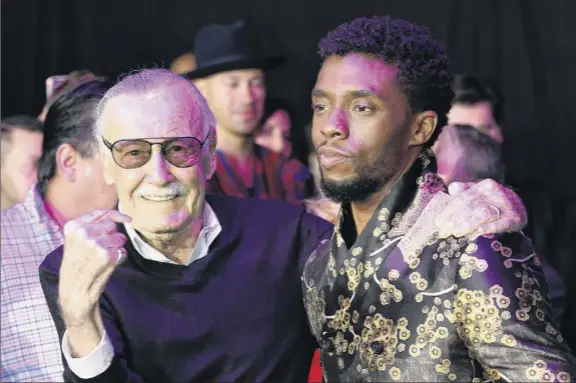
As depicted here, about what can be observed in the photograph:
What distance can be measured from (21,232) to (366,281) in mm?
1213

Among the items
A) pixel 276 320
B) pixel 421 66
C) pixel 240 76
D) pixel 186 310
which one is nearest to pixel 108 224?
pixel 186 310

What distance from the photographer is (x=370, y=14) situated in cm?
278

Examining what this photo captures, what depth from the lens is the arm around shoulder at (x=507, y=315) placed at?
1.63 metres

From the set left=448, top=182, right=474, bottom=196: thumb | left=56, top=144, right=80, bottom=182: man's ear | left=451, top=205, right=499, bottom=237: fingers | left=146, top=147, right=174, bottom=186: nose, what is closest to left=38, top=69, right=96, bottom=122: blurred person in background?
left=56, top=144, right=80, bottom=182: man's ear

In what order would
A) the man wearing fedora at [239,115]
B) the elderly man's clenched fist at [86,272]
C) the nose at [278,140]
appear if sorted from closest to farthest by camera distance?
the elderly man's clenched fist at [86,272], the man wearing fedora at [239,115], the nose at [278,140]

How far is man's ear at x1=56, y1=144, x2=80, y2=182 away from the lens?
2.56 meters

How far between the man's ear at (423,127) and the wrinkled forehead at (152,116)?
0.53 metres

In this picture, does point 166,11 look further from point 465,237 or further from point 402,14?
point 465,237

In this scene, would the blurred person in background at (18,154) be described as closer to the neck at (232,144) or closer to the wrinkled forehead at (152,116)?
the neck at (232,144)

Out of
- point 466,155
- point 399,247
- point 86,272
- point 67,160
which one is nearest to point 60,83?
point 67,160

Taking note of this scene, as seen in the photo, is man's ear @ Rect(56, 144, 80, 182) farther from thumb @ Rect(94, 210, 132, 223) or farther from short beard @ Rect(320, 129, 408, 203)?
short beard @ Rect(320, 129, 408, 203)

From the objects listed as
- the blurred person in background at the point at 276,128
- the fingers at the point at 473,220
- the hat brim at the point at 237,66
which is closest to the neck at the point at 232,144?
the hat brim at the point at 237,66

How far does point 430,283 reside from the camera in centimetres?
176

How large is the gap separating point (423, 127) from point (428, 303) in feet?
1.23
